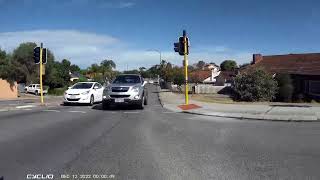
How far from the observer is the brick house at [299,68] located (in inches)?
1662

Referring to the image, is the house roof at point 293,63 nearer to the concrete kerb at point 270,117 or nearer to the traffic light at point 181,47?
the traffic light at point 181,47

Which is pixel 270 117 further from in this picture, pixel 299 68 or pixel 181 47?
pixel 299 68

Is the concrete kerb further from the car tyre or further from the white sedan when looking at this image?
the white sedan

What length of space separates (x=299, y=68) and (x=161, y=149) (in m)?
39.8

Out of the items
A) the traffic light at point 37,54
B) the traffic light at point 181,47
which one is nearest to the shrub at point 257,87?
the traffic light at point 181,47

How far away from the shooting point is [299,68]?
47125mm

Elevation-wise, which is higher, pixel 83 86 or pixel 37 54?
pixel 37 54

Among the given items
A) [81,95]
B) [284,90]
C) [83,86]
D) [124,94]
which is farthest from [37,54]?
[284,90]

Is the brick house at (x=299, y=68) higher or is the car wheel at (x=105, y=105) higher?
the brick house at (x=299, y=68)

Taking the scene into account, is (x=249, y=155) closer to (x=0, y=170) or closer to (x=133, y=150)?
(x=133, y=150)

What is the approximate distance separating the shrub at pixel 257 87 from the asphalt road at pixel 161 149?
754 inches

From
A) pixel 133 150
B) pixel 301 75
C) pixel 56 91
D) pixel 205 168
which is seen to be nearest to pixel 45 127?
pixel 133 150

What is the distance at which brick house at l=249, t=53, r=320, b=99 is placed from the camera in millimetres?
42219

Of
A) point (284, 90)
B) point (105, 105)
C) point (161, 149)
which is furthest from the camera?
point (284, 90)
